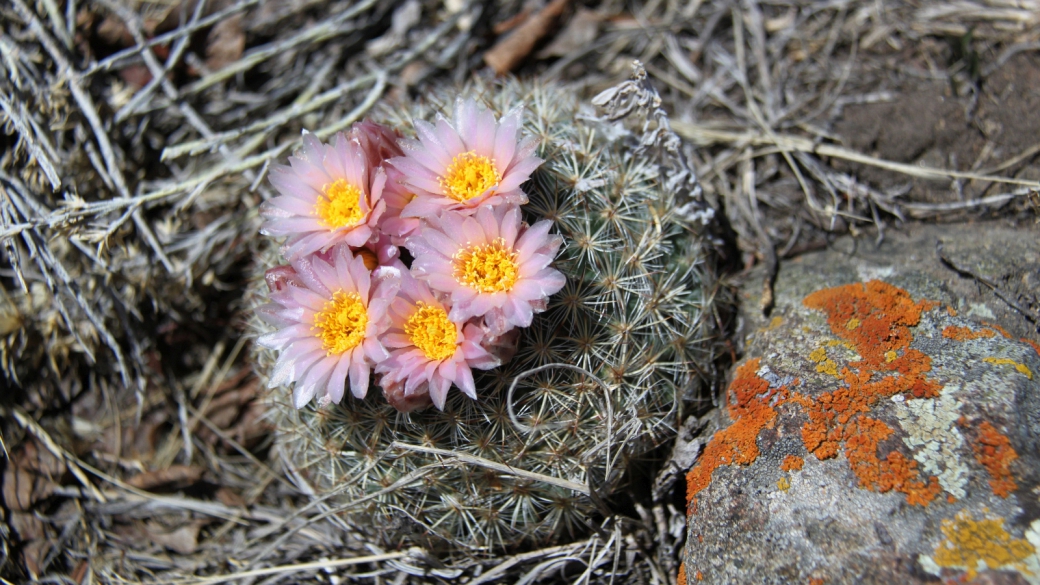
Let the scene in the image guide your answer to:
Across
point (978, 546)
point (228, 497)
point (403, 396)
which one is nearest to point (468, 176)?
point (403, 396)

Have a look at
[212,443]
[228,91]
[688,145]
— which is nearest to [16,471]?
[212,443]

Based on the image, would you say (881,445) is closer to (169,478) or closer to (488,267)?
(488,267)

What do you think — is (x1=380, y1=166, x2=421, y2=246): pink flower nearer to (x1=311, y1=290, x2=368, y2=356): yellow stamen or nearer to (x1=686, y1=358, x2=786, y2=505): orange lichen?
(x1=311, y1=290, x2=368, y2=356): yellow stamen

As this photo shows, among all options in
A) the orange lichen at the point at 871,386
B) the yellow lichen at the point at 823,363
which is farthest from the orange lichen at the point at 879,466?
the yellow lichen at the point at 823,363

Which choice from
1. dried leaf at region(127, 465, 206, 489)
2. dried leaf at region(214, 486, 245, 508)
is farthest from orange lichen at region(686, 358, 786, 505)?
dried leaf at region(127, 465, 206, 489)

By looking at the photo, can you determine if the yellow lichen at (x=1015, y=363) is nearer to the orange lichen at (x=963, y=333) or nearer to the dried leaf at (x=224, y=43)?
the orange lichen at (x=963, y=333)

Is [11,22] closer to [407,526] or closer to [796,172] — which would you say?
[407,526]

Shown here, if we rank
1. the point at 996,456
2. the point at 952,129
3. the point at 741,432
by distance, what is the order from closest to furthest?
the point at 996,456 → the point at 741,432 → the point at 952,129
